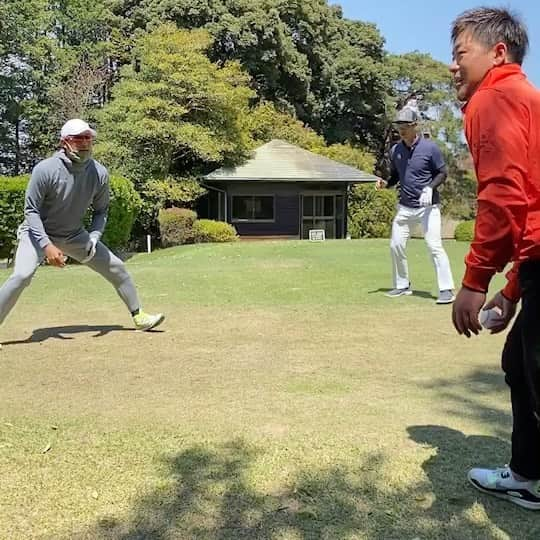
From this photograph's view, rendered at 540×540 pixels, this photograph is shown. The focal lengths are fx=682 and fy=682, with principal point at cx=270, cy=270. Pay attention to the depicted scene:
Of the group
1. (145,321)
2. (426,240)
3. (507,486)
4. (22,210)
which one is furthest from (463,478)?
(22,210)

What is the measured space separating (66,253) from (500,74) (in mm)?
4495

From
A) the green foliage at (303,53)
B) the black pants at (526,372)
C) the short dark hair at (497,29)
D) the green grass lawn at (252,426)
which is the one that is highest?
the green foliage at (303,53)

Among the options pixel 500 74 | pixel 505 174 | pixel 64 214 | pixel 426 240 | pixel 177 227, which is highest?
pixel 500 74

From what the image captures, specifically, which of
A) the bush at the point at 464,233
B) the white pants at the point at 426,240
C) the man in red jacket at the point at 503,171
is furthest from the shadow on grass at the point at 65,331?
the bush at the point at 464,233

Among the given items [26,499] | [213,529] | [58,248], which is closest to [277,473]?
[213,529]

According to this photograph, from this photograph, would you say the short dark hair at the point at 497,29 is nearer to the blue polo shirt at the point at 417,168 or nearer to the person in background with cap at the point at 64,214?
the person in background with cap at the point at 64,214

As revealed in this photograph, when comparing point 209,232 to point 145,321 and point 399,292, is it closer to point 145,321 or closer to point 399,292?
point 399,292

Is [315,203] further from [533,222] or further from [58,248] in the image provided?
[533,222]

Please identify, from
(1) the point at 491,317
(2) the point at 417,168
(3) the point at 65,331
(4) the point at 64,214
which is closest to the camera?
(1) the point at 491,317

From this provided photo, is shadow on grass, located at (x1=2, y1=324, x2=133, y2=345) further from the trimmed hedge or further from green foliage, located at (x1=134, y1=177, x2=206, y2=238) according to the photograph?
green foliage, located at (x1=134, y1=177, x2=206, y2=238)

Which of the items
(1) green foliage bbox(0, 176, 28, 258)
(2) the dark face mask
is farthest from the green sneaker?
(1) green foliage bbox(0, 176, 28, 258)

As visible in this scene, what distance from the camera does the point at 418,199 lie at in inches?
319

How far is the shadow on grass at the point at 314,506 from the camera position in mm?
2568

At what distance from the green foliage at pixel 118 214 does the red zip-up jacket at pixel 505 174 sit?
16.1m
